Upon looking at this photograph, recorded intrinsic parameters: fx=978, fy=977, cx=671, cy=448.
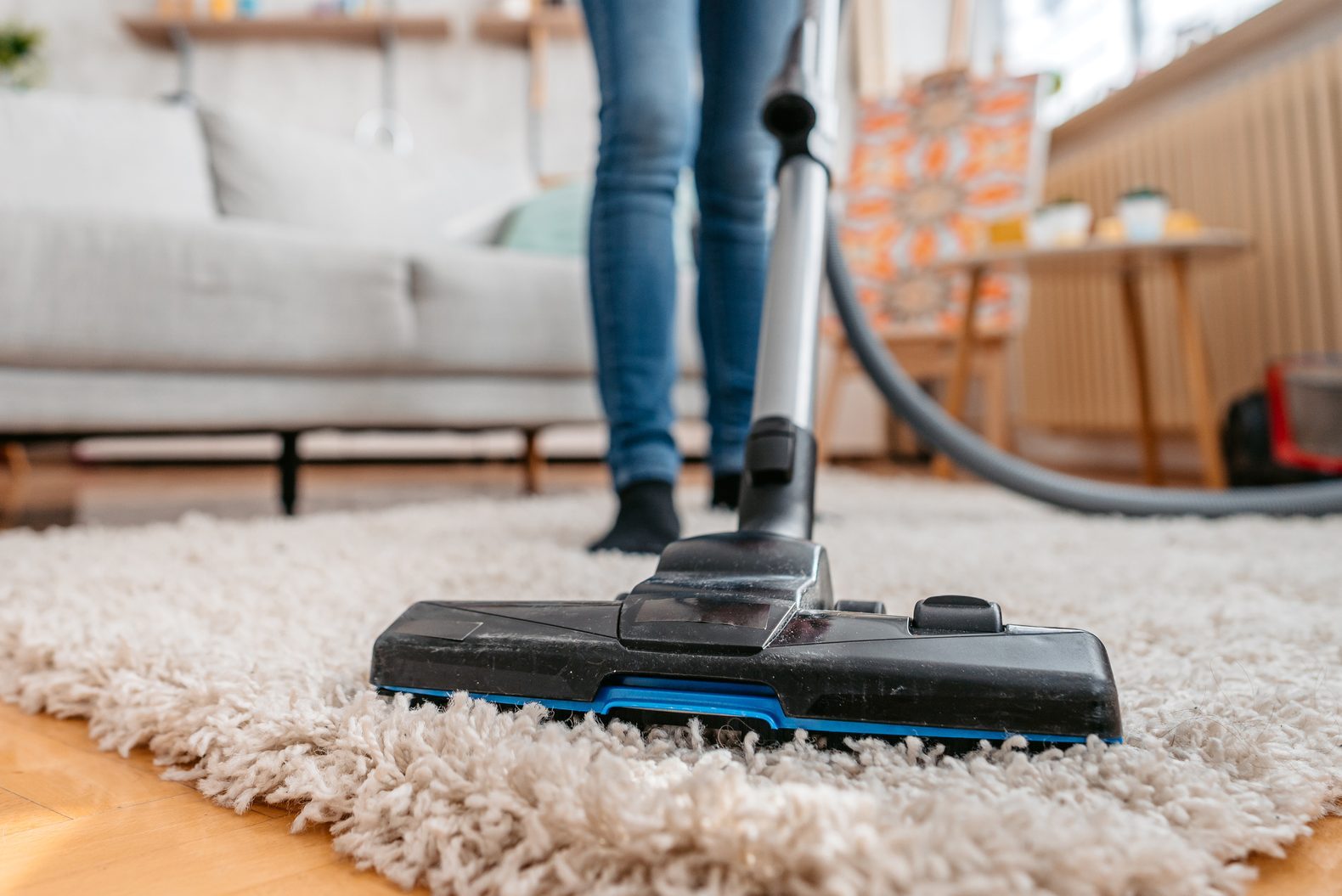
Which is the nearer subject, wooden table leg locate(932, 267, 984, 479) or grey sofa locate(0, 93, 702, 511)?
grey sofa locate(0, 93, 702, 511)

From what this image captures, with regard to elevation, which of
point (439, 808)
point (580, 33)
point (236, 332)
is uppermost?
point (580, 33)

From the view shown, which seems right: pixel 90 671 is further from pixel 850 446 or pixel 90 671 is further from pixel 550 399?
pixel 850 446

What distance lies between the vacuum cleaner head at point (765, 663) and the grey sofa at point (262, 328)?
104cm

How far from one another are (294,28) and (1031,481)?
3147 millimetres

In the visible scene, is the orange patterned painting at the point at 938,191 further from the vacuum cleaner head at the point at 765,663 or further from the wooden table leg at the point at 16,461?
the wooden table leg at the point at 16,461

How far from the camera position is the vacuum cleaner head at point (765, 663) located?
33 centimetres

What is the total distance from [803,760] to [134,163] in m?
2.09

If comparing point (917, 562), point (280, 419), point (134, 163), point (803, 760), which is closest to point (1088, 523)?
point (917, 562)

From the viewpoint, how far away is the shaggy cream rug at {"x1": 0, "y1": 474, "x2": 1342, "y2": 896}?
0.28 m

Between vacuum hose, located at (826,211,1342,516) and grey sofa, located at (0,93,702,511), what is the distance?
41 centimetres

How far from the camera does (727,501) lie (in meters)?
1.13

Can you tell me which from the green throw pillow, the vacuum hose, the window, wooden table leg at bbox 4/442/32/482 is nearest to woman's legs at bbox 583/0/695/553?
the vacuum hose

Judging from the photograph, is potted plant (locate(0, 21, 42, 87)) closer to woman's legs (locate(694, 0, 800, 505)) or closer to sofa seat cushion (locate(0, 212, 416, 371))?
sofa seat cushion (locate(0, 212, 416, 371))

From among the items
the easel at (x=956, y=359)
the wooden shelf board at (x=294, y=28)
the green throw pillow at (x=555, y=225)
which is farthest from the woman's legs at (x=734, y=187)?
the wooden shelf board at (x=294, y=28)
